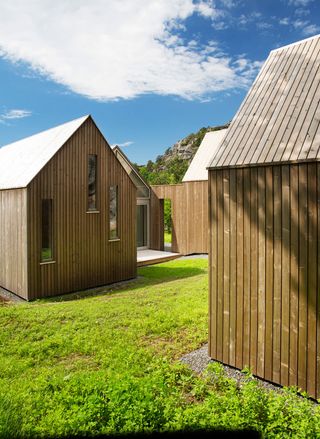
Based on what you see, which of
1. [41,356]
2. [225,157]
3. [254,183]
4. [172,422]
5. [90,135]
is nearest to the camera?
[172,422]

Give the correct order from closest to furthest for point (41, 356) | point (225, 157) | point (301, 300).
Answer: point (301, 300) → point (225, 157) → point (41, 356)

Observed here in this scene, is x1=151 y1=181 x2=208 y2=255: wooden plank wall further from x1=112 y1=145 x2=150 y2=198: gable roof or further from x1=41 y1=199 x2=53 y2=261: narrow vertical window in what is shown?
x1=41 y1=199 x2=53 y2=261: narrow vertical window

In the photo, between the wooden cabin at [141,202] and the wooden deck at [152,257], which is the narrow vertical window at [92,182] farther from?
the wooden cabin at [141,202]

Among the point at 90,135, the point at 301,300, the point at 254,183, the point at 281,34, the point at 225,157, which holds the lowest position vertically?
the point at 301,300

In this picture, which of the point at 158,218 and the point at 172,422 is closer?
the point at 172,422

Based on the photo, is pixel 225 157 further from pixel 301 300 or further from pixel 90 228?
pixel 90 228

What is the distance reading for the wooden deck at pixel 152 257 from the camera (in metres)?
15.9

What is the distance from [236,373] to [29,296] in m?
7.60

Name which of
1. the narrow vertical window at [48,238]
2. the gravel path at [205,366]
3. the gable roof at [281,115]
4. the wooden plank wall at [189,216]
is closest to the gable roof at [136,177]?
the wooden plank wall at [189,216]

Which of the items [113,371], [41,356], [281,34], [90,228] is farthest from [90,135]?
[113,371]

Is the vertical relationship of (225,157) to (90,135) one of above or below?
below

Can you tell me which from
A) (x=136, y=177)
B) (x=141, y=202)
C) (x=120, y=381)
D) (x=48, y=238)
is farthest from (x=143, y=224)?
(x=120, y=381)

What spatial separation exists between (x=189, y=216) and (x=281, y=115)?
13041 millimetres

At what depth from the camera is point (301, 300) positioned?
4207mm
